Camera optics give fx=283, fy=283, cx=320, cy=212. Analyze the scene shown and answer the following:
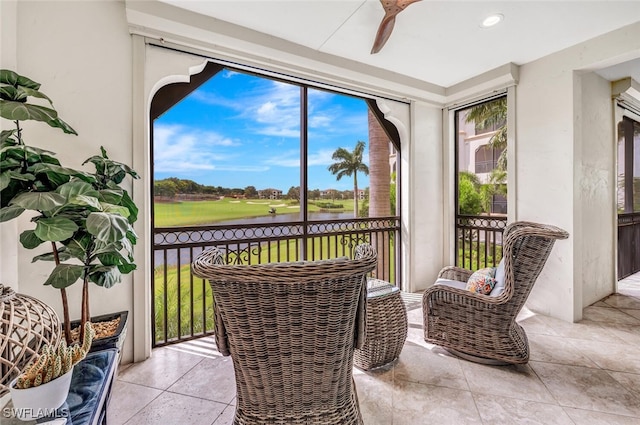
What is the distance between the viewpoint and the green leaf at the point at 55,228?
1034mm

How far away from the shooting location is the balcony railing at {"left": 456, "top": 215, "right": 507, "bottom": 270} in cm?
334

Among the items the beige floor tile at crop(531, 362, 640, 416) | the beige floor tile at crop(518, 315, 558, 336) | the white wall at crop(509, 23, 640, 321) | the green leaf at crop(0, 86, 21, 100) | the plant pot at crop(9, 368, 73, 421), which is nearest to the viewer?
the plant pot at crop(9, 368, 73, 421)

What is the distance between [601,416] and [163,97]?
3.50 m

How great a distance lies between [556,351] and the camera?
2.15 m

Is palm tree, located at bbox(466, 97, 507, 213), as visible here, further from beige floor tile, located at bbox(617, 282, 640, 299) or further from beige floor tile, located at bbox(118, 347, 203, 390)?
beige floor tile, located at bbox(118, 347, 203, 390)

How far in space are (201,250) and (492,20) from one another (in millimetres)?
3042

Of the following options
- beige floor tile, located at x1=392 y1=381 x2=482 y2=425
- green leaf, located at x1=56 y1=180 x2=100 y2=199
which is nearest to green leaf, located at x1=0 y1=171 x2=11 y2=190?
green leaf, located at x1=56 y1=180 x2=100 y2=199

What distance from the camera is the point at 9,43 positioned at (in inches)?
61.6

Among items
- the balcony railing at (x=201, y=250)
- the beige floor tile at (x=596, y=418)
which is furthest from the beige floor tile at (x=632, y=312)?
the balcony railing at (x=201, y=250)

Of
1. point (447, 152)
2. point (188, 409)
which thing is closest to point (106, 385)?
point (188, 409)

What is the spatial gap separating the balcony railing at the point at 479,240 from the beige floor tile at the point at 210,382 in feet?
10.1

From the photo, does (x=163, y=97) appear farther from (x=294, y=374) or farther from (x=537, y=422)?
(x=537, y=422)

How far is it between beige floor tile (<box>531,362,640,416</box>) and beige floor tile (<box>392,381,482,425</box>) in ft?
1.78

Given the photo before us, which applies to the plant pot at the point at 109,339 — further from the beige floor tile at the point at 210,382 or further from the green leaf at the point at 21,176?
the green leaf at the point at 21,176
